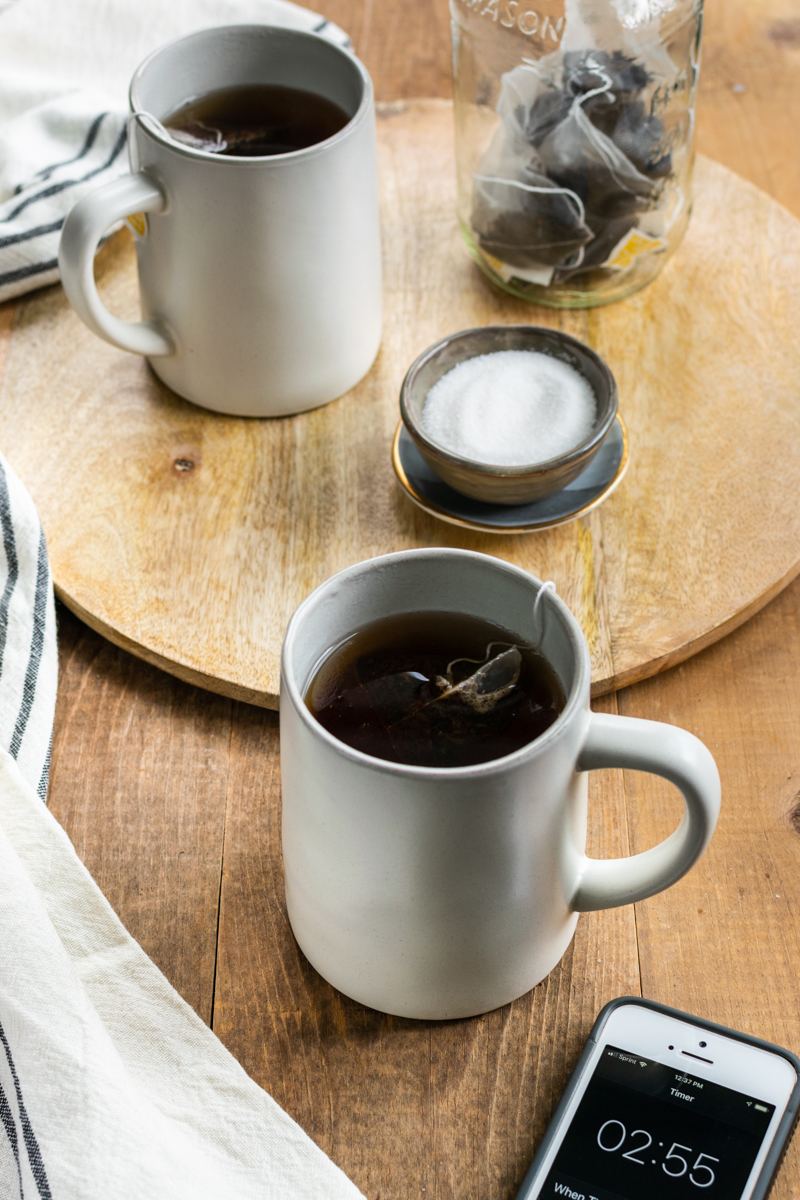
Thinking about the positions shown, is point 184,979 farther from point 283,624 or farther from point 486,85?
point 486,85

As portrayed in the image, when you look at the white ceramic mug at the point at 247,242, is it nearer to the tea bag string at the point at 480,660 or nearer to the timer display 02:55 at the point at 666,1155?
the tea bag string at the point at 480,660

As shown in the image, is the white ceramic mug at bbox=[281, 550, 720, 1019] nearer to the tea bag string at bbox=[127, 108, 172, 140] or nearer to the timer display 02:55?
the timer display 02:55

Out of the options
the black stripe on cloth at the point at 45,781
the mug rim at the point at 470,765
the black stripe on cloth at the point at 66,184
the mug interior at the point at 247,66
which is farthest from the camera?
the black stripe on cloth at the point at 66,184

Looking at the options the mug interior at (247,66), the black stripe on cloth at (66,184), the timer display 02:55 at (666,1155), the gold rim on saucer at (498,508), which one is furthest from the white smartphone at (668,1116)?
the black stripe on cloth at (66,184)

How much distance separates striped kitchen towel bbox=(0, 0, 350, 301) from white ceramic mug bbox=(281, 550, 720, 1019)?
0.46 metres

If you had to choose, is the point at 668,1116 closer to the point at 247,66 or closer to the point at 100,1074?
the point at 100,1074

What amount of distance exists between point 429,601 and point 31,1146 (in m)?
0.24

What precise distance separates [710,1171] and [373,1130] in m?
0.12

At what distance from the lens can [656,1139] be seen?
0.41 meters

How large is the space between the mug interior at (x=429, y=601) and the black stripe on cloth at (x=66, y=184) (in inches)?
18.3

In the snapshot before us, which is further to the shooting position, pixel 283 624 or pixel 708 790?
pixel 283 624

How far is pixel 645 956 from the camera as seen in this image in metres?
0.49

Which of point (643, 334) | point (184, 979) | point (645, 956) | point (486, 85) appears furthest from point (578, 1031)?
point (486, 85)

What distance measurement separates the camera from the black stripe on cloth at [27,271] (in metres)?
0.76
